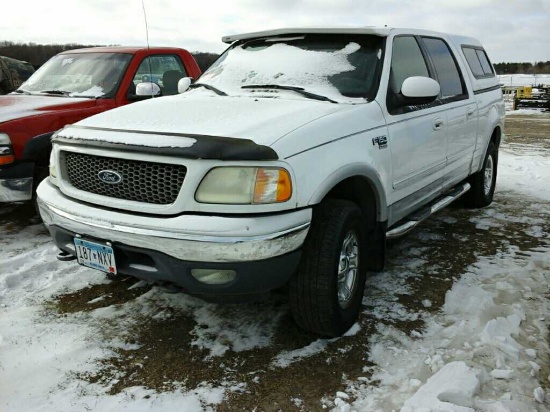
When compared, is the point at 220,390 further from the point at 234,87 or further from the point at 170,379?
the point at 234,87

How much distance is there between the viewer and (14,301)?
3457 mm

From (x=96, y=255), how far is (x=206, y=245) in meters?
0.72

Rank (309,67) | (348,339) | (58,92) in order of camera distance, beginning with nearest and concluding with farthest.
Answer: (348,339)
(309,67)
(58,92)

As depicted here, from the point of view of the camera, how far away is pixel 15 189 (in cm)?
456

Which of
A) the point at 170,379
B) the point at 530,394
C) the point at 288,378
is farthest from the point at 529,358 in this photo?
the point at 170,379

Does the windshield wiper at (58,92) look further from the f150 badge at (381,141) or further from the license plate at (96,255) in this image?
the f150 badge at (381,141)

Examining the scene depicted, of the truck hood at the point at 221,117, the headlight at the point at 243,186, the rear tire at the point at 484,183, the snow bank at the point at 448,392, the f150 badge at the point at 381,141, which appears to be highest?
the truck hood at the point at 221,117

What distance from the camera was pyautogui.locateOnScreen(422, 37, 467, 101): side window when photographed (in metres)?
4.28

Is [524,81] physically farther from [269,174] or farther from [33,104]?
[269,174]

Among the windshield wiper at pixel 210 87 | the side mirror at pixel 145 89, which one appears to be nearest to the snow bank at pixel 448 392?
the windshield wiper at pixel 210 87

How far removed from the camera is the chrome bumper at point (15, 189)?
4.52 m

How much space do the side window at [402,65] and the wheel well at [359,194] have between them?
58cm

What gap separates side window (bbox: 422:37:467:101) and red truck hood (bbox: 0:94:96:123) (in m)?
3.31

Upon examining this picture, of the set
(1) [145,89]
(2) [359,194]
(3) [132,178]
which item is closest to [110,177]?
(3) [132,178]
